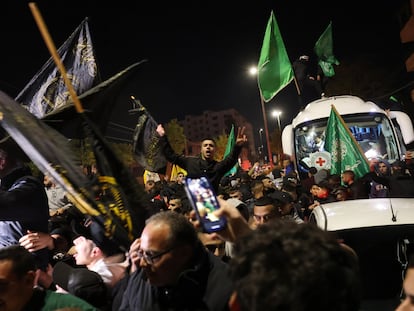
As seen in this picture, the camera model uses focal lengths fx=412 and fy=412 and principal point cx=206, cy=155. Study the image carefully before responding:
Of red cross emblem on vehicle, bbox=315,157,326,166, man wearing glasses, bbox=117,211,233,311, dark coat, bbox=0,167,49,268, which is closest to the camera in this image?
man wearing glasses, bbox=117,211,233,311

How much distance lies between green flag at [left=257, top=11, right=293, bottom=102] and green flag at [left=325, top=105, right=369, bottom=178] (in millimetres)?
2715

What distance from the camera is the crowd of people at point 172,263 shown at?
1.46 metres

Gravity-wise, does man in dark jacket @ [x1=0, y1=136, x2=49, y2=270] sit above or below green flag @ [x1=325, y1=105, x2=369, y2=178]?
above

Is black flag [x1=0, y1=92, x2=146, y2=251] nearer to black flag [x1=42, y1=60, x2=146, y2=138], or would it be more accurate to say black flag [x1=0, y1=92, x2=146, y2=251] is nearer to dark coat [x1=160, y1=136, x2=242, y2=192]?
black flag [x1=42, y1=60, x2=146, y2=138]

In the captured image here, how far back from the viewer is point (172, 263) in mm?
2377

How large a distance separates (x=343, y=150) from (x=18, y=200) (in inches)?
276

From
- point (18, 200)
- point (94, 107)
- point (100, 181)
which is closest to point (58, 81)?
point (94, 107)

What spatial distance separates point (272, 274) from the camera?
1.45 m

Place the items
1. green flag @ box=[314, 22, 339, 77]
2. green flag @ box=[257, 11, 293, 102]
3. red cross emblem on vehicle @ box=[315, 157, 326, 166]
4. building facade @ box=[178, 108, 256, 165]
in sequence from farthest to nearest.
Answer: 1. building facade @ box=[178, 108, 256, 165]
2. green flag @ box=[314, 22, 339, 77]
3. red cross emblem on vehicle @ box=[315, 157, 326, 166]
4. green flag @ box=[257, 11, 293, 102]

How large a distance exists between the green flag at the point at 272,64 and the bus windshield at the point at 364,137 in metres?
3.20

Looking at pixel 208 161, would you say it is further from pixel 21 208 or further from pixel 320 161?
pixel 320 161

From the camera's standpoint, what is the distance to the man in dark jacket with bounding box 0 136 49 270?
3498 millimetres

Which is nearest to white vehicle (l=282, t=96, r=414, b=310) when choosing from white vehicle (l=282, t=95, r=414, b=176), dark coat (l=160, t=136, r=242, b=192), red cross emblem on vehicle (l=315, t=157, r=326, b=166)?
dark coat (l=160, t=136, r=242, b=192)

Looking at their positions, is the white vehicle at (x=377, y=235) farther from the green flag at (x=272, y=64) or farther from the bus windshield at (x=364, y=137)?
the bus windshield at (x=364, y=137)
